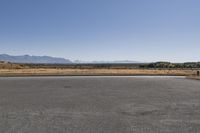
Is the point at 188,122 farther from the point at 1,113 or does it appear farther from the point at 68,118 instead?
the point at 1,113

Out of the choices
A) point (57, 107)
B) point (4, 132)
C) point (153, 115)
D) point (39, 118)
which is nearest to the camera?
point (4, 132)

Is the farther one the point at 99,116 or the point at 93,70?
the point at 93,70

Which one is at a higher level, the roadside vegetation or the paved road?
the roadside vegetation

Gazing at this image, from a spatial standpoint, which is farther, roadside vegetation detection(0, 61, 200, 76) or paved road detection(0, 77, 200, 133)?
roadside vegetation detection(0, 61, 200, 76)

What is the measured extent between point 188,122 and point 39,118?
17.8 ft

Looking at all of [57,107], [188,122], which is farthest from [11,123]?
[188,122]

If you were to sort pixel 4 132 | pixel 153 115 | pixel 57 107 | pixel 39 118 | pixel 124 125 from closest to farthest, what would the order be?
pixel 4 132, pixel 124 125, pixel 39 118, pixel 153 115, pixel 57 107

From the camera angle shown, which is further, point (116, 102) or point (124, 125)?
point (116, 102)

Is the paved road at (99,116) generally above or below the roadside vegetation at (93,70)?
below

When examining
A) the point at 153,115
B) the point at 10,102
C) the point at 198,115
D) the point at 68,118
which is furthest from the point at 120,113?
the point at 10,102

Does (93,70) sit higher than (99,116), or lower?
higher

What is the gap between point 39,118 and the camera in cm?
1145

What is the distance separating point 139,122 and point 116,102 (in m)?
5.04

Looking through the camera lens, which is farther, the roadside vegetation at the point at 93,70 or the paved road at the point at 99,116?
the roadside vegetation at the point at 93,70
